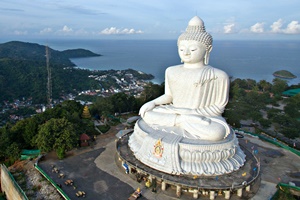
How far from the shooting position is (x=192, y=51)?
14.1 meters

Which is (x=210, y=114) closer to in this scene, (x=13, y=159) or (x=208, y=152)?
(x=208, y=152)

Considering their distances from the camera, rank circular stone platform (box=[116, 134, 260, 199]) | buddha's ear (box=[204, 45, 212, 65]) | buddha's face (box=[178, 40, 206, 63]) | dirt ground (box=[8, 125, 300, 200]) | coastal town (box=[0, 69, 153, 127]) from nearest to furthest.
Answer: circular stone platform (box=[116, 134, 260, 199])
dirt ground (box=[8, 125, 300, 200])
buddha's face (box=[178, 40, 206, 63])
buddha's ear (box=[204, 45, 212, 65])
coastal town (box=[0, 69, 153, 127])

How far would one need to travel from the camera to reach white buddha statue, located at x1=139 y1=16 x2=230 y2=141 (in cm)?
1366

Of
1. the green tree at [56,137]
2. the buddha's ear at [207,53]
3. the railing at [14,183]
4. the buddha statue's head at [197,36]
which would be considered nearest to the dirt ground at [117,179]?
the railing at [14,183]

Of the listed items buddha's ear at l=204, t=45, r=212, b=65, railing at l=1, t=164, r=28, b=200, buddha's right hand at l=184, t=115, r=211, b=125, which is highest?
buddha's ear at l=204, t=45, r=212, b=65

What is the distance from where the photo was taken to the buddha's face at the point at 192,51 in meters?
14.0

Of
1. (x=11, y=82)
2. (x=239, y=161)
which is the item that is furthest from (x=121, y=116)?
(x=11, y=82)

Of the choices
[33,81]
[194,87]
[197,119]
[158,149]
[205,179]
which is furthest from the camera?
[33,81]

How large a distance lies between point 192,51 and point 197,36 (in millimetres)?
850

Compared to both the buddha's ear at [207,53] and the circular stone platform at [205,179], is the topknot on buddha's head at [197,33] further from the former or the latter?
the circular stone platform at [205,179]

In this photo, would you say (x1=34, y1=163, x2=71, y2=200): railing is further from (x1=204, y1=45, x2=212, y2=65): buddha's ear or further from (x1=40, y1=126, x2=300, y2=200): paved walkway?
(x1=204, y1=45, x2=212, y2=65): buddha's ear

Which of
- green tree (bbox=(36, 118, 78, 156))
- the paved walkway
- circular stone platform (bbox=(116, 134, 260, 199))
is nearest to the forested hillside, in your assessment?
green tree (bbox=(36, 118, 78, 156))

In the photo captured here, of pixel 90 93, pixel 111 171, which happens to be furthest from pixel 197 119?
pixel 90 93

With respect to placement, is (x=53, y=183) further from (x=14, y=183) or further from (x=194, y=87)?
(x=194, y=87)
